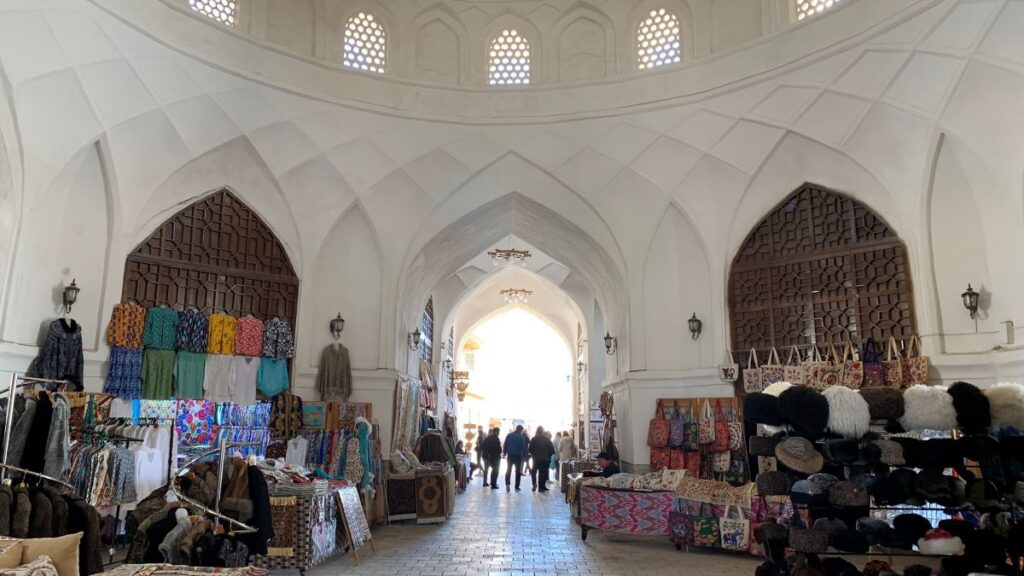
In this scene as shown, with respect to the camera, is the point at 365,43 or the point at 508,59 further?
the point at 508,59

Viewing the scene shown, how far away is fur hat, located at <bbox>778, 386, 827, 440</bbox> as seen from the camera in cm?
538

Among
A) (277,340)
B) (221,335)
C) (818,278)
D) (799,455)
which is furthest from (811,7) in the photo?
(221,335)

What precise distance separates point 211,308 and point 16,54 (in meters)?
4.62

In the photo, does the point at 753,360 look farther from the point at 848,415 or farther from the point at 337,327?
the point at 337,327

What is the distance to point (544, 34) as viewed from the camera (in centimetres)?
1309

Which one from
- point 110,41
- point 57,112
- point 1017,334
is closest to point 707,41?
point 1017,334

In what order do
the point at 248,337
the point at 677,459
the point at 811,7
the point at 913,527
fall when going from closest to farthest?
the point at 913,527
the point at 811,7
the point at 248,337
the point at 677,459

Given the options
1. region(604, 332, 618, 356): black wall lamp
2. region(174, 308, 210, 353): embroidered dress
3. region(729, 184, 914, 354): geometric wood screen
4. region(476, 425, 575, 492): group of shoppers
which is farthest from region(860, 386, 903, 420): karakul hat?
region(476, 425, 575, 492): group of shoppers

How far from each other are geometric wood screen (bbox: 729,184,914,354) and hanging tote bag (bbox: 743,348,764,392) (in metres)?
0.17

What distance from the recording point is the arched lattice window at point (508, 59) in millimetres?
13133

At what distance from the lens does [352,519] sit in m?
8.40

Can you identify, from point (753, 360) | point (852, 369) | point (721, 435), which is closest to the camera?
point (852, 369)

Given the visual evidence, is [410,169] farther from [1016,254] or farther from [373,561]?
[1016,254]

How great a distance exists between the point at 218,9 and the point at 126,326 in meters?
5.24
